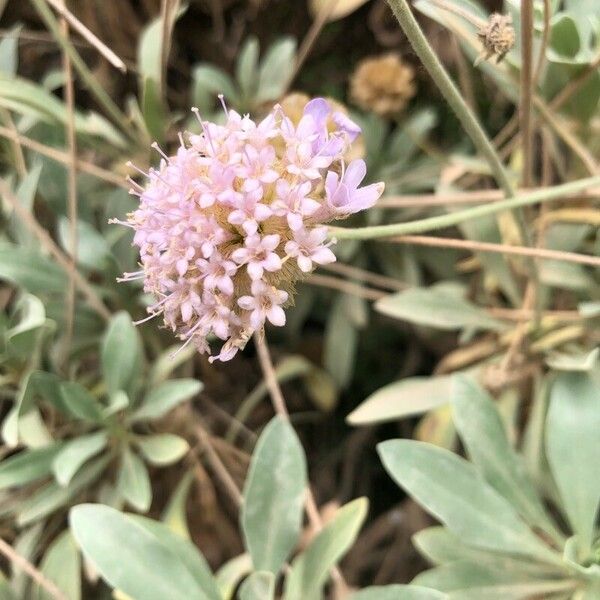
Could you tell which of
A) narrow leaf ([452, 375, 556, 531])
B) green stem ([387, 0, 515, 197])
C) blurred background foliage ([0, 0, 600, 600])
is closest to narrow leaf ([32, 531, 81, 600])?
blurred background foliage ([0, 0, 600, 600])

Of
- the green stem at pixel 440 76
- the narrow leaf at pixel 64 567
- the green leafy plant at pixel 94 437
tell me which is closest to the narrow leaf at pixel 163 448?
the green leafy plant at pixel 94 437

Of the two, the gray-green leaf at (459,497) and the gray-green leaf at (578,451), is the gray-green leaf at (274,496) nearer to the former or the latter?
the gray-green leaf at (459,497)

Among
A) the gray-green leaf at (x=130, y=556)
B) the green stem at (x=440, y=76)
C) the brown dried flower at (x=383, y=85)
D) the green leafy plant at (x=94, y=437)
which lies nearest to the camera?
the green stem at (x=440, y=76)

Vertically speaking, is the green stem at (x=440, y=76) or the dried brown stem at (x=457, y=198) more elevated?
the green stem at (x=440, y=76)

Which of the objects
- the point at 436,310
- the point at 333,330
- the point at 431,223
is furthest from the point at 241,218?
the point at 333,330

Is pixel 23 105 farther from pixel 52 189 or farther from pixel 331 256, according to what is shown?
pixel 331 256

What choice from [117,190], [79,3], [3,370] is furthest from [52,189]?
[79,3]
